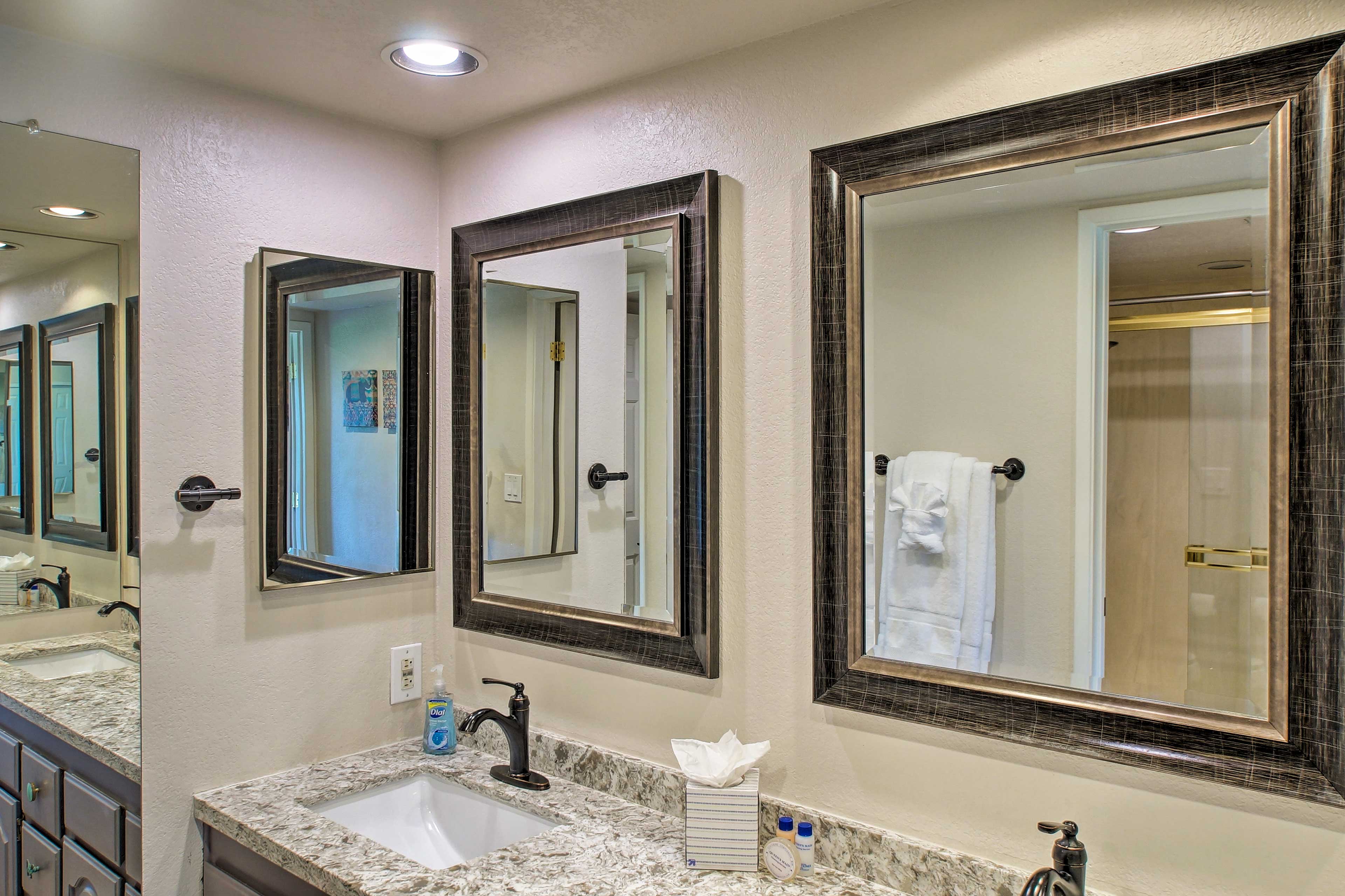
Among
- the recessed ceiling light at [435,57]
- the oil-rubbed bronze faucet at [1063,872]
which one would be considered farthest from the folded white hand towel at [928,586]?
the recessed ceiling light at [435,57]

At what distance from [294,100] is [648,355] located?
966 millimetres

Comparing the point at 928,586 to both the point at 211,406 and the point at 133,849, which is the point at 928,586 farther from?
the point at 133,849

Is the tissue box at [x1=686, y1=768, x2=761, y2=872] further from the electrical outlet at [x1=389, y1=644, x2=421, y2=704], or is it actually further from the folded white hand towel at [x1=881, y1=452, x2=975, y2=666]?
the electrical outlet at [x1=389, y1=644, x2=421, y2=704]

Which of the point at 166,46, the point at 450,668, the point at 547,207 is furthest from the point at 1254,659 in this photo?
the point at 166,46

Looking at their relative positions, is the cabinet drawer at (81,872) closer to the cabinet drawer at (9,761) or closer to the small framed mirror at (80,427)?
the cabinet drawer at (9,761)

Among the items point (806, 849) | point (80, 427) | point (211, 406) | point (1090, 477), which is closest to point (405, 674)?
point (211, 406)

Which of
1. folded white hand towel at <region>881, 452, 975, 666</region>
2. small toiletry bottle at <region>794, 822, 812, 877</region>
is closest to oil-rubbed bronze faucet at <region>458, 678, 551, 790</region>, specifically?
small toiletry bottle at <region>794, 822, 812, 877</region>

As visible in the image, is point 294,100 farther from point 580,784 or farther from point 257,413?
point 580,784

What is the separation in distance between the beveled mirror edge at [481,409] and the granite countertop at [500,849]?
359 mm

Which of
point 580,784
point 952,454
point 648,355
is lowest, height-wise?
point 580,784

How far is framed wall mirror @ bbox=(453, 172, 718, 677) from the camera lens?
5.49 feet

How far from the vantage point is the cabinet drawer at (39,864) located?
70.9 inches

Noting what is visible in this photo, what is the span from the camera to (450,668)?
2.18m

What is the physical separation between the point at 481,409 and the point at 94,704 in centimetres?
96
